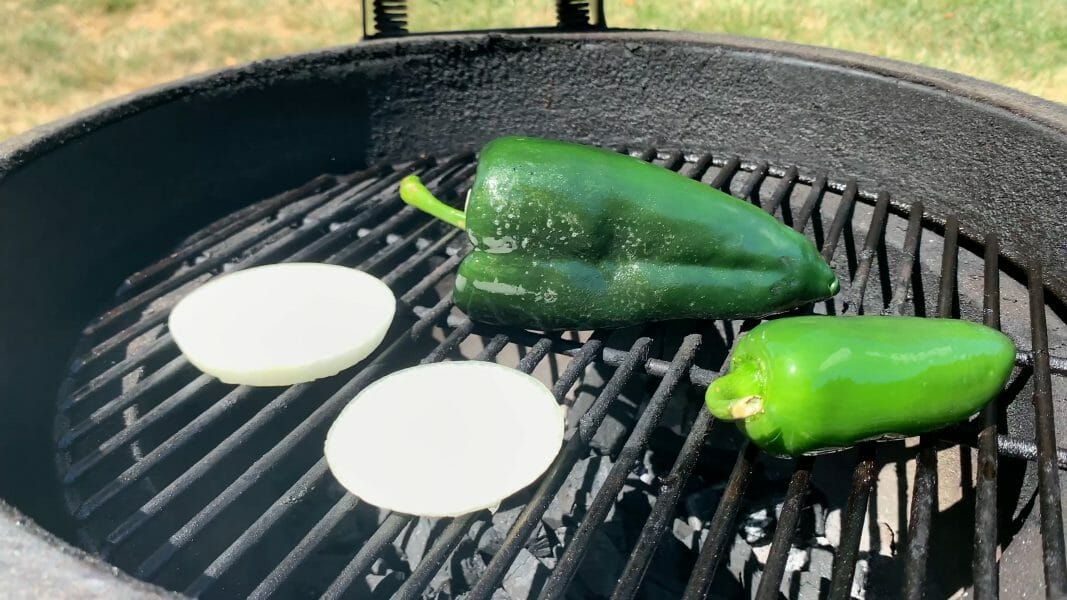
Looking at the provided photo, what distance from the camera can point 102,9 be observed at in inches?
221

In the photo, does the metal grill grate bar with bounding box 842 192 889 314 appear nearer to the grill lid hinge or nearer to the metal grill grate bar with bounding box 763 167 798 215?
the metal grill grate bar with bounding box 763 167 798 215

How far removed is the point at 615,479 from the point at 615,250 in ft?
2.09

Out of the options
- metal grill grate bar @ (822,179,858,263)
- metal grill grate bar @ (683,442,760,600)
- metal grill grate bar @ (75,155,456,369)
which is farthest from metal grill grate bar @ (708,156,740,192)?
metal grill grate bar @ (683,442,760,600)

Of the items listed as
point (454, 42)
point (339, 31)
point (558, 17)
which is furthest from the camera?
point (339, 31)

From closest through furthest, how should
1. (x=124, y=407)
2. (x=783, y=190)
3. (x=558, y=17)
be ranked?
(x=124, y=407) → (x=783, y=190) → (x=558, y=17)

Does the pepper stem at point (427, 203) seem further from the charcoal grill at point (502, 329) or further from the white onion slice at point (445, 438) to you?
the white onion slice at point (445, 438)

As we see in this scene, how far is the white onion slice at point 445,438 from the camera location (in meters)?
1.35

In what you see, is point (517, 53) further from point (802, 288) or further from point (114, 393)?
point (114, 393)

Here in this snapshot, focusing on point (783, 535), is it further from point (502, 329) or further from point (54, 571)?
point (54, 571)

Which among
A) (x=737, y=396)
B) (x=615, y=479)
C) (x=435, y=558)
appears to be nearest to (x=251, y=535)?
(x=435, y=558)

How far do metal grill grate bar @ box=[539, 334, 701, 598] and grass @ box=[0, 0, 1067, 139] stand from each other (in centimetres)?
321

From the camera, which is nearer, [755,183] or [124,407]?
[124,407]

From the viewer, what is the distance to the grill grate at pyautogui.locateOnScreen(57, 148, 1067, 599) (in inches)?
49.3

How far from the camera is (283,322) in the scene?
5.75ft
